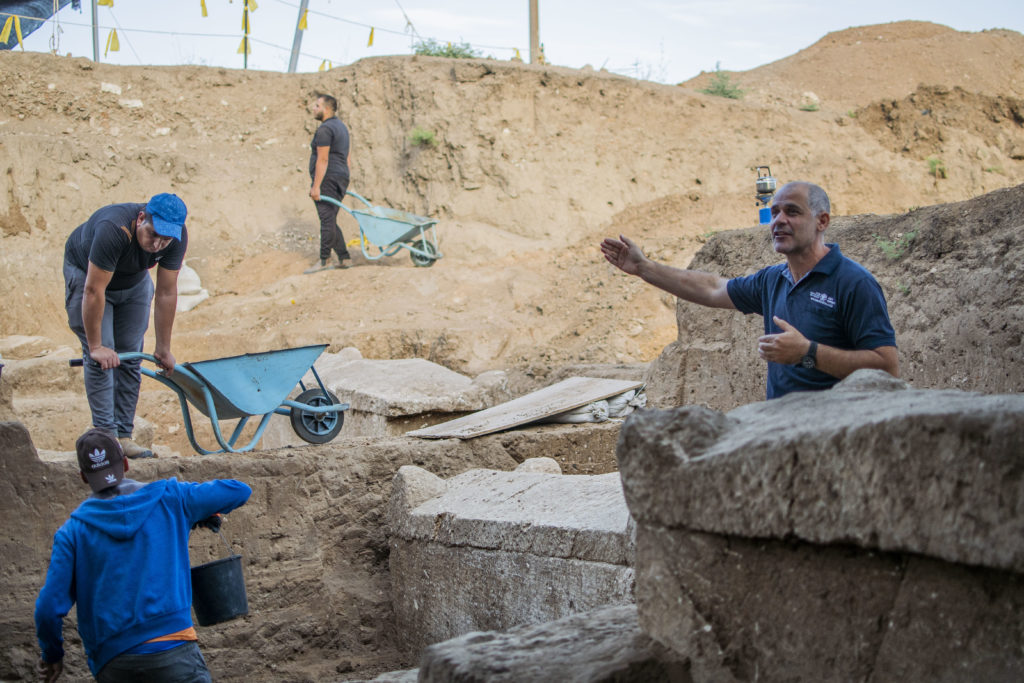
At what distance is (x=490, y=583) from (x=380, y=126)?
13564mm

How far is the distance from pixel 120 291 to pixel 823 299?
3652 millimetres

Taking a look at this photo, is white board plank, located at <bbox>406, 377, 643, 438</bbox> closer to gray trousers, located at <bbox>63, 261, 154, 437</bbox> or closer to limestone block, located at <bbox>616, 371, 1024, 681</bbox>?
gray trousers, located at <bbox>63, 261, 154, 437</bbox>

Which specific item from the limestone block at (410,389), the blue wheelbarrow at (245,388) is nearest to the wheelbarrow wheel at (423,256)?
the limestone block at (410,389)

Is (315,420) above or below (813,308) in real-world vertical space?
below

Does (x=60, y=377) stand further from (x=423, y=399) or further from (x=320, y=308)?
(x=423, y=399)

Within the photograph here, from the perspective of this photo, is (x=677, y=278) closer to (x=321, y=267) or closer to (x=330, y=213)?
(x=330, y=213)

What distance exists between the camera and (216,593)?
3.58 m

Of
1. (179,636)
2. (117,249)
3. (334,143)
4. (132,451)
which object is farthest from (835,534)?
(334,143)

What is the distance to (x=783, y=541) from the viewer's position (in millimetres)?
1676

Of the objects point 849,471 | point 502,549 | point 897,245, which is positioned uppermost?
point 897,245

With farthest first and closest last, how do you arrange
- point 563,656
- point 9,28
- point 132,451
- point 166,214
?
1. point 9,28
2. point 132,451
3. point 166,214
4. point 563,656

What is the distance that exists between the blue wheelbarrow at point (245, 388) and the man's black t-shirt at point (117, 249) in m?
0.49

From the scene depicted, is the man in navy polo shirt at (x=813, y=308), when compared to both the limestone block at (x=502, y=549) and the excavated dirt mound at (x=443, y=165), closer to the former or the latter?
the limestone block at (x=502, y=549)

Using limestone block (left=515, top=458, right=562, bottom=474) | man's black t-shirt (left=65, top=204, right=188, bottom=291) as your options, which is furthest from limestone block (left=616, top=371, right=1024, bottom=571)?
man's black t-shirt (left=65, top=204, right=188, bottom=291)
